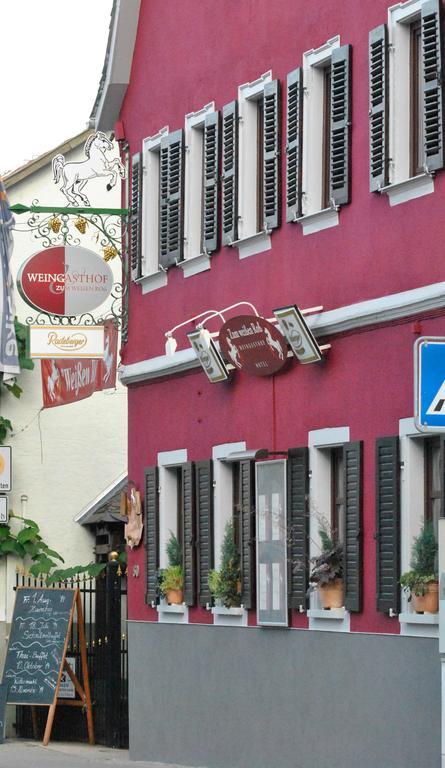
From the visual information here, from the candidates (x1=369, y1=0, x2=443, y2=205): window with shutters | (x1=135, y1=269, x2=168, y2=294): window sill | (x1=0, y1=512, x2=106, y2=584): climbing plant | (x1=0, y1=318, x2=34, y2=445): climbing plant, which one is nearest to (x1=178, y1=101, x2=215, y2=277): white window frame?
(x1=135, y1=269, x2=168, y2=294): window sill

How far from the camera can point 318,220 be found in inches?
712

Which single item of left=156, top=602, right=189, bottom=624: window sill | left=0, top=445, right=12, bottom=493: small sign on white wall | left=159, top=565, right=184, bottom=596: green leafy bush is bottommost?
left=156, top=602, right=189, bottom=624: window sill

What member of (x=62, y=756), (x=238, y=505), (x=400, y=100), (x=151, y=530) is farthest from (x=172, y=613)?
(x=400, y=100)

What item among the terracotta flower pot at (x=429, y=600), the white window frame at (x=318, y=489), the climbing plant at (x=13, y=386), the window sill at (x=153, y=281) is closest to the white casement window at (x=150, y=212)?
the window sill at (x=153, y=281)

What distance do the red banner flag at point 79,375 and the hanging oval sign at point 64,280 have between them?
1.88 ft

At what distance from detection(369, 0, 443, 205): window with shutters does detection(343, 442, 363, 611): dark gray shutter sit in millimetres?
2302

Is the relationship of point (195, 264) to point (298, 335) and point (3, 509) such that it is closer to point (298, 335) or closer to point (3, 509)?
point (298, 335)

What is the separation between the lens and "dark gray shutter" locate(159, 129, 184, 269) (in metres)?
21.6

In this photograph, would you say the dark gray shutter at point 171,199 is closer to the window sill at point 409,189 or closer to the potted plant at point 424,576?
the window sill at point 409,189

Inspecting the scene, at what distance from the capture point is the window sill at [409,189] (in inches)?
628

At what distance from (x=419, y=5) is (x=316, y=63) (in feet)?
7.16

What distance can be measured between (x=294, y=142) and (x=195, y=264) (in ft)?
9.45

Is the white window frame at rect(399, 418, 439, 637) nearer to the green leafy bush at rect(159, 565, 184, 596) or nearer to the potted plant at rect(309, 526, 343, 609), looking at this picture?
the potted plant at rect(309, 526, 343, 609)

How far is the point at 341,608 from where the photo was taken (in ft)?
57.5
